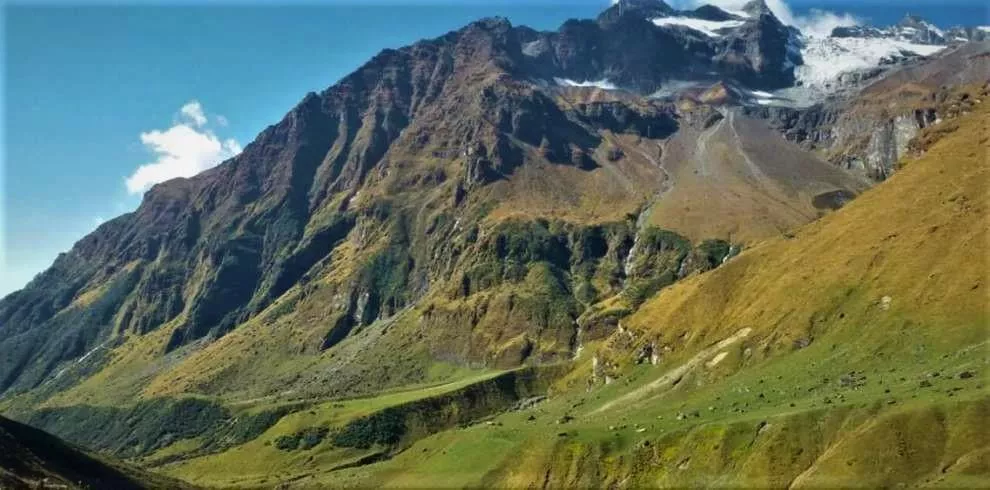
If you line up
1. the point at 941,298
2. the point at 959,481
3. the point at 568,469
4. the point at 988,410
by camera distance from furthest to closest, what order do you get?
the point at 941,298
the point at 568,469
the point at 988,410
the point at 959,481

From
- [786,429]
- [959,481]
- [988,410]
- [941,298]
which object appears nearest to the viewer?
[959,481]

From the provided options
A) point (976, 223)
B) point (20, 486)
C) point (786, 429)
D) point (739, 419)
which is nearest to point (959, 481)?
point (786, 429)

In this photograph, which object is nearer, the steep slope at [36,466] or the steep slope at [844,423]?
the steep slope at [844,423]

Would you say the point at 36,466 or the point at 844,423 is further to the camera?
the point at 36,466

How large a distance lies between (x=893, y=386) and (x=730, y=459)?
32793mm

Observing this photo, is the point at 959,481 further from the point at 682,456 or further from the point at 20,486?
the point at 20,486

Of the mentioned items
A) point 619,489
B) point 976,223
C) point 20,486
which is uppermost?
point 20,486

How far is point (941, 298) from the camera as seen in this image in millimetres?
179500

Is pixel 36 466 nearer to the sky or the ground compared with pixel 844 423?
nearer to the sky

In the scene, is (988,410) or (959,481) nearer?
(959,481)

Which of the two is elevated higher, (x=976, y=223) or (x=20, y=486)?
(x=20, y=486)

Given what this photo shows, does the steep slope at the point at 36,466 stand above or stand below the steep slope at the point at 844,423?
above

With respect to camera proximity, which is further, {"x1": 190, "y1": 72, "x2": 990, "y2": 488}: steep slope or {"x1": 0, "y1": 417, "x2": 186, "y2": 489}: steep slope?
{"x1": 0, "y1": 417, "x2": 186, "y2": 489}: steep slope

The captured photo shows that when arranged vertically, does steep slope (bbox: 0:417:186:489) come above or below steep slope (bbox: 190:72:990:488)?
above
